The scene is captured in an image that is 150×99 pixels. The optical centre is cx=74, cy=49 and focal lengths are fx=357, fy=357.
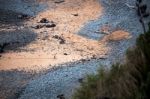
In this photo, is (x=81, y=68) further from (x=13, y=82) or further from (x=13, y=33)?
(x=13, y=33)

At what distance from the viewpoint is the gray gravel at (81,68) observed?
31.5ft

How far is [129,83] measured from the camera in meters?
6.18

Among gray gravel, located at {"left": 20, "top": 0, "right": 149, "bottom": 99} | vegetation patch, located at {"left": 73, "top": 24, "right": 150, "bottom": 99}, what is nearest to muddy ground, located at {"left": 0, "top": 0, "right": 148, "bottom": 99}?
gray gravel, located at {"left": 20, "top": 0, "right": 149, "bottom": 99}

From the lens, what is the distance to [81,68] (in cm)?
1087

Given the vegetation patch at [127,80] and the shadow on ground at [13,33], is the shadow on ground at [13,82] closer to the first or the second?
the shadow on ground at [13,33]

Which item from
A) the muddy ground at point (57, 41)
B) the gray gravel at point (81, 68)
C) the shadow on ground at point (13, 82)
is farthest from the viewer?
the muddy ground at point (57, 41)

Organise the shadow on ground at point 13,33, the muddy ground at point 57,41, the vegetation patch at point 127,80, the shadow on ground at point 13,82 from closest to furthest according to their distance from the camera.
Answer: the vegetation patch at point 127,80 → the shadow on ground at point 13,82 → the muddy ground at point 57,41 → the shadow on ground at point 13,33

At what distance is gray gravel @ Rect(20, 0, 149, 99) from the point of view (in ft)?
31.5

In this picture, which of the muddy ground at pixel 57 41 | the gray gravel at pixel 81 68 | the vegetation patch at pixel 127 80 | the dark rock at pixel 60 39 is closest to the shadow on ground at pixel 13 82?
the muddy ground at pixel 57 41

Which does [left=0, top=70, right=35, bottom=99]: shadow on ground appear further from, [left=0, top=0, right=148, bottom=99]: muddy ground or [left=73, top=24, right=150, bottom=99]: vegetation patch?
[left=73, top=24, right=150, bottom=99]: vegetation patch

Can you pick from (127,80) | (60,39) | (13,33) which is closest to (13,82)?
(60,39)

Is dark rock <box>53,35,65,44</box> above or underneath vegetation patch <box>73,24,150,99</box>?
above

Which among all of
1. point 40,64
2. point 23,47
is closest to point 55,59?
point 40,64

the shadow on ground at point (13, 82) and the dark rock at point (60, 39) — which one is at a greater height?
the dark rock at point (60, 39)
